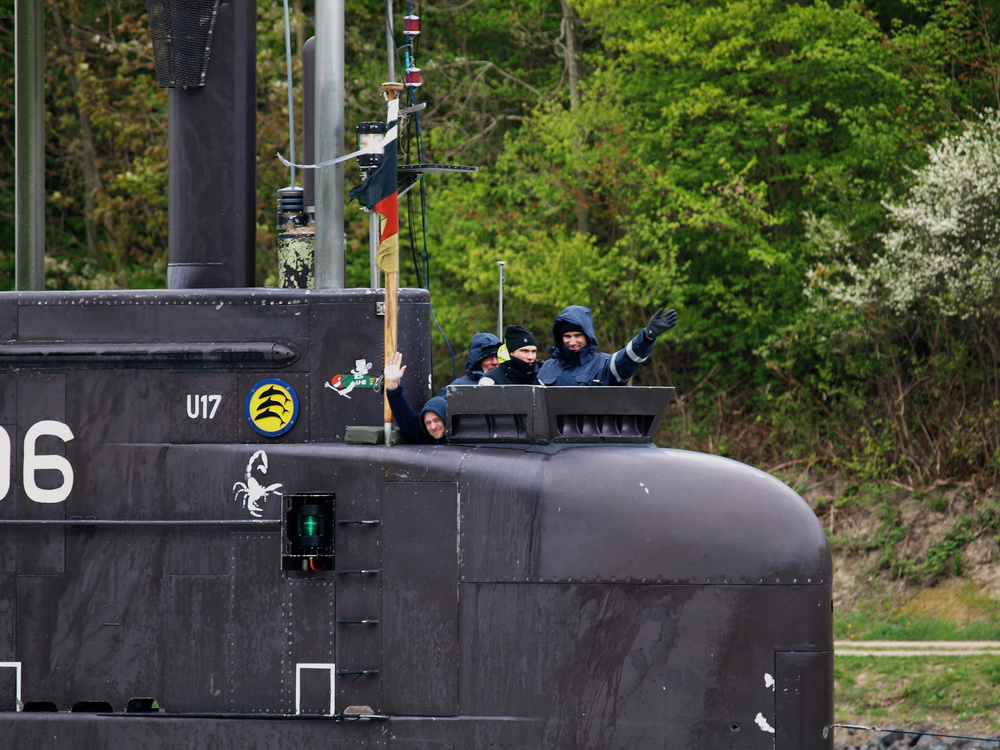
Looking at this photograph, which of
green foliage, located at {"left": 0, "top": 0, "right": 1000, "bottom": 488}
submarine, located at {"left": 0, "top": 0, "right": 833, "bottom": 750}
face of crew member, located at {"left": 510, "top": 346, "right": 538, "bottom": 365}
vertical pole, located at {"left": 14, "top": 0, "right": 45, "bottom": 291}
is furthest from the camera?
green foliage, located at {"left": 0, "top": 0, "right": 1000, "bottom": 488}

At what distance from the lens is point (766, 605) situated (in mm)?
6289

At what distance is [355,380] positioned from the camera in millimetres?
6949

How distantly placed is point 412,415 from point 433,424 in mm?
149

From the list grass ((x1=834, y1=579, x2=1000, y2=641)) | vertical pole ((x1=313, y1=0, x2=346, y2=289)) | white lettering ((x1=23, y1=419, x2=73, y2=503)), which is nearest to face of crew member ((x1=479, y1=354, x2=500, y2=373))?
vertical pole ((x1=313, y1=0, x2=346, y2=289))

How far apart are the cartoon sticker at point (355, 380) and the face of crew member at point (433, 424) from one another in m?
0.33

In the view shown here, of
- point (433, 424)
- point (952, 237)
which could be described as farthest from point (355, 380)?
point (952, 237)

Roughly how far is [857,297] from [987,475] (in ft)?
13.7

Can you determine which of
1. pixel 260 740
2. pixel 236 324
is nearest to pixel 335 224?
pixel 236 324

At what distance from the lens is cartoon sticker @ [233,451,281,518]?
674 cm

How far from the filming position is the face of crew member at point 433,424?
22.7ft

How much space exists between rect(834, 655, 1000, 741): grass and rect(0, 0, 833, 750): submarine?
8896mm

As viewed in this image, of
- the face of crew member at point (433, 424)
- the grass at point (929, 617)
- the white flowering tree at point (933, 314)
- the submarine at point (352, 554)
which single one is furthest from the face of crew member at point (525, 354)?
the white flowering tree at point (933, 314)

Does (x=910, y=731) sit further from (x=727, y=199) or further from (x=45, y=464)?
Answer: (x=727, y=199)

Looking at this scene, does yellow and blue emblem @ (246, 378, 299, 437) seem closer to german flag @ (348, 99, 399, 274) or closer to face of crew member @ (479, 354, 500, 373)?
german flag @ (348, 99, 399, 274)
